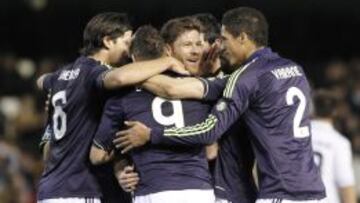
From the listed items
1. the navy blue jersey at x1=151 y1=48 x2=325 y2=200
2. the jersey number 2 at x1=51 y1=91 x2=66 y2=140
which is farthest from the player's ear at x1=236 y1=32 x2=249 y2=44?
the jersey number 2 at x1=51 y1=91 x2=66 y2=140

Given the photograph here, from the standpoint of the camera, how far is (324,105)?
1166 cm

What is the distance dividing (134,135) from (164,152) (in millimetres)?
213

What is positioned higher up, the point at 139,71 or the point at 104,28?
the point at 104,28

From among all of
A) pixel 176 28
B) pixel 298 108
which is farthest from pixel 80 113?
pixel 298 108

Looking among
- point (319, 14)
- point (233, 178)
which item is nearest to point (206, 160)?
point (233, 178)

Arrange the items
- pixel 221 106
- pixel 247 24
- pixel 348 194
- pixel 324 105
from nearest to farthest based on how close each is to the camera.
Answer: pixel 221 106 → pixel 247 24 → pixel 348 194 → pixel 324 105

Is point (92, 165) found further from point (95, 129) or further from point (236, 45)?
point (236, 45)

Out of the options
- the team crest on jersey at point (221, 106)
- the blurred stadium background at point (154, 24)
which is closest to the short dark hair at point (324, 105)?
the team crest on jersey at point (221, 106)

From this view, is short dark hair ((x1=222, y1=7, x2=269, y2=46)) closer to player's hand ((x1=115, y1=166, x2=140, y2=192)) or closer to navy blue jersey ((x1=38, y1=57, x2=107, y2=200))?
navy blue jersey ((x1=38, y1=57, x2=107, y2=200))

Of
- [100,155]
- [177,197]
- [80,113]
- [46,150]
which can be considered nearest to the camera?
[177,197]

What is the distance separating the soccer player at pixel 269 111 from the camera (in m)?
9.41

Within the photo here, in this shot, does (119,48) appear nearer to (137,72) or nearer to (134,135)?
(137,72)

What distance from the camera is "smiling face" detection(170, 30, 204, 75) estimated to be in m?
9.62

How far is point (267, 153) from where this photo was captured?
9.48m
